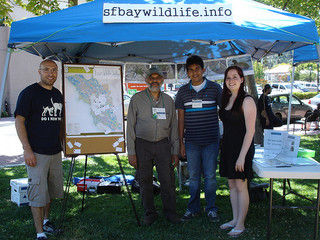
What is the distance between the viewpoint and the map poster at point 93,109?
11.9 ft

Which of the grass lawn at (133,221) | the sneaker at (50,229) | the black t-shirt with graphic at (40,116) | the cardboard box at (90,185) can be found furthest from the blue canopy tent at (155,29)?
the cardboard box at (90,185)

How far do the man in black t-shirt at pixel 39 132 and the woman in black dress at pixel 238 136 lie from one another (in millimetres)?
1828

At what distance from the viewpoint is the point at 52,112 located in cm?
344

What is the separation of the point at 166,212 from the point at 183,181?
5.23 ft

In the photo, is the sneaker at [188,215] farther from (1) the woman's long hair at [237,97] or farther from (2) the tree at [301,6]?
(2) the tree at [301,6]

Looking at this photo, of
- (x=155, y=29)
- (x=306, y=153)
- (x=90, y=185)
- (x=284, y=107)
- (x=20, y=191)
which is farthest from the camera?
(x=284, y=107)

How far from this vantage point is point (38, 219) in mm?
3373

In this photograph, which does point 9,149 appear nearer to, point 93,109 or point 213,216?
point 93,109

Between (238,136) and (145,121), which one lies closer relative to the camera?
(238,136)

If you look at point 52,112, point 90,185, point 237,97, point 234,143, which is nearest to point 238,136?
point 234,143

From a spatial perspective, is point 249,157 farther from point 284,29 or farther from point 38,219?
point 38,219

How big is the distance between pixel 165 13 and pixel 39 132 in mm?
1773

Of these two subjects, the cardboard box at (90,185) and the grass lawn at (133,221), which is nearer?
the grass lawn at (133,221)

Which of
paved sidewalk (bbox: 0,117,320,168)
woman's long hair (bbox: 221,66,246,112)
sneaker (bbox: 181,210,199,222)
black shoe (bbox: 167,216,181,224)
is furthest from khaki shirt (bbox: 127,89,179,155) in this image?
paved sidewalk (bbox: 0,117,320,168)
